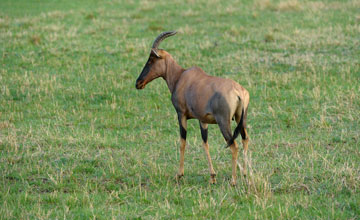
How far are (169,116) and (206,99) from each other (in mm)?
3870

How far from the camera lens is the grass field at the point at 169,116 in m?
7.12

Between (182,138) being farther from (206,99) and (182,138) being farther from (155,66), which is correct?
(155,66)

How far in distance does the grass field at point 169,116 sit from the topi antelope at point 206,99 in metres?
0.57

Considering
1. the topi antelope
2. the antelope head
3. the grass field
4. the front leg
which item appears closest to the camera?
the grass field

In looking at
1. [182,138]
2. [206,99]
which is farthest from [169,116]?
[206,99]

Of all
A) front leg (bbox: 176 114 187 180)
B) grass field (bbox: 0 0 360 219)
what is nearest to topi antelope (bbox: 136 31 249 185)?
front leg (bbox: 176 114 187 180)

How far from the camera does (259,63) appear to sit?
15109 millimetres

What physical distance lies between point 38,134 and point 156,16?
12653 mm

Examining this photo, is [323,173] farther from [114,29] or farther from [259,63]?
[114,29]

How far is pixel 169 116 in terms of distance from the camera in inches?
458

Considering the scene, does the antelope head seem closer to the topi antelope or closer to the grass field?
the topi antelope

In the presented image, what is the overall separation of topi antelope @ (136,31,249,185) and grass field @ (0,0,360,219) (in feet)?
1.88

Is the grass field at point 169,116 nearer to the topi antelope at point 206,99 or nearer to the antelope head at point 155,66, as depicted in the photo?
the topi antelope at point 206,99

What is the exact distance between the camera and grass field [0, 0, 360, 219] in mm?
7121
